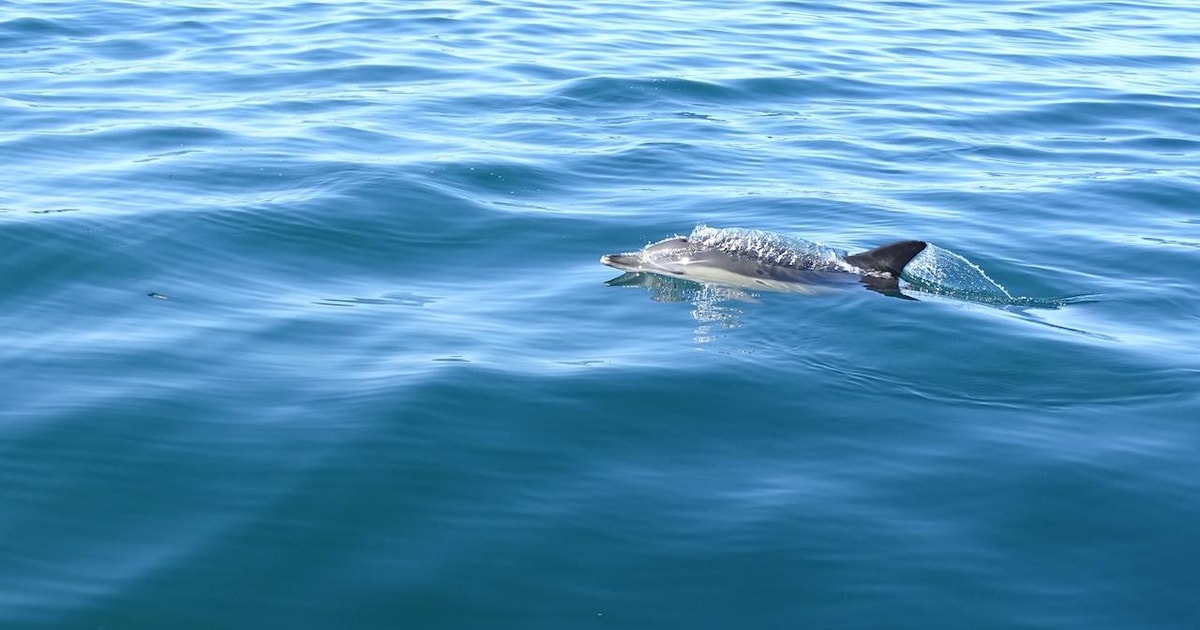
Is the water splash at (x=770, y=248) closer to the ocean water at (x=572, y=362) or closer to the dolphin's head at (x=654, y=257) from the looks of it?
the dolphin's head at (x=654, y=257)

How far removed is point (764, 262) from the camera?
41.1ft

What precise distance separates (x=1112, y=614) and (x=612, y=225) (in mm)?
8243

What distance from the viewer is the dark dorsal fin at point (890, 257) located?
40.1 ft

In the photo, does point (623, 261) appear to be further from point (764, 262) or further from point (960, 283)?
point (960, 283)

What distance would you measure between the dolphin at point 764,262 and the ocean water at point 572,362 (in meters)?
0.26

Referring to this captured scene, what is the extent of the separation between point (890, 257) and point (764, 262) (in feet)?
3.49

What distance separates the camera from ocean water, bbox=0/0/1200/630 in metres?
7.43

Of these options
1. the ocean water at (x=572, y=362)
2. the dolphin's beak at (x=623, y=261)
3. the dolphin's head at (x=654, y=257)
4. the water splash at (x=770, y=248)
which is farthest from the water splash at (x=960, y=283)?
the dolphin's beak at (x=623, y=261)

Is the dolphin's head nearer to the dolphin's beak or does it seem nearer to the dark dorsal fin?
the dolphin's beak

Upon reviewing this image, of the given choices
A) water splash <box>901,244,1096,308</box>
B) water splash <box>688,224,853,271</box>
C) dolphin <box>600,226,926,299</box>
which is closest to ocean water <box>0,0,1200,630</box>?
water splash <box>901,244,1096,308</box>

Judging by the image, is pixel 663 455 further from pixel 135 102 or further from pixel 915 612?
pixel 135 102

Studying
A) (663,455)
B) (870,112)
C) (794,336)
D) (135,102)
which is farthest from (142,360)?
(870,112)

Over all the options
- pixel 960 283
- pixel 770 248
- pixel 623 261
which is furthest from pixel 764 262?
pixel 960 283

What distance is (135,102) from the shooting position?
19.3 m
